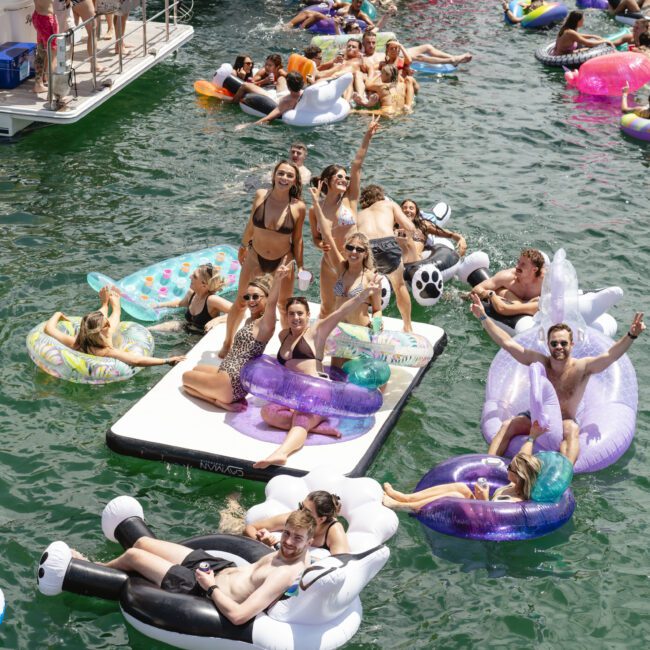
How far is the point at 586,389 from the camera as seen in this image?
9523 millimetres

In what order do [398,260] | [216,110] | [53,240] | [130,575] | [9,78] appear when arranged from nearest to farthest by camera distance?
[130,575] → [398,260] → [53,240] → [9,78] → [216,110]

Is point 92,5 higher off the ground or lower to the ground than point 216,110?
higher

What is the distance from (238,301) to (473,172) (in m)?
6.74

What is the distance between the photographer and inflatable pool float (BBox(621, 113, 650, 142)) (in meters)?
16.7

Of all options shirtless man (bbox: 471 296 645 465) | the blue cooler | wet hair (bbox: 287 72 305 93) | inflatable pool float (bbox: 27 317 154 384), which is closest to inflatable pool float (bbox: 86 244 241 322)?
inflatable pool float (bbox: 27 317 154 384)

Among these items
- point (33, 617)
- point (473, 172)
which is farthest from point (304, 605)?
point (473, 172)

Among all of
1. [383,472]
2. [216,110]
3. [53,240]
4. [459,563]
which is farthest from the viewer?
[216,110]

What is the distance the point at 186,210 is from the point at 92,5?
5.58 m

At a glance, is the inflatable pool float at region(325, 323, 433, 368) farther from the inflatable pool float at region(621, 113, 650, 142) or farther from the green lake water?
the inflatable pool float at region(621, 113, 650, 142)

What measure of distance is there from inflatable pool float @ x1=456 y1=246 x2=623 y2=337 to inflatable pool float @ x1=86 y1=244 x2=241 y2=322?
8.69 ft

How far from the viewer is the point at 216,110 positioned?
682 inches

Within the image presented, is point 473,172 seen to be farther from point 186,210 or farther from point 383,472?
point 383,472

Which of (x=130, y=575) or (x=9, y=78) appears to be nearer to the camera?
(x=130, y=575)

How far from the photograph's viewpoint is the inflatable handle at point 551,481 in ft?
26.2
